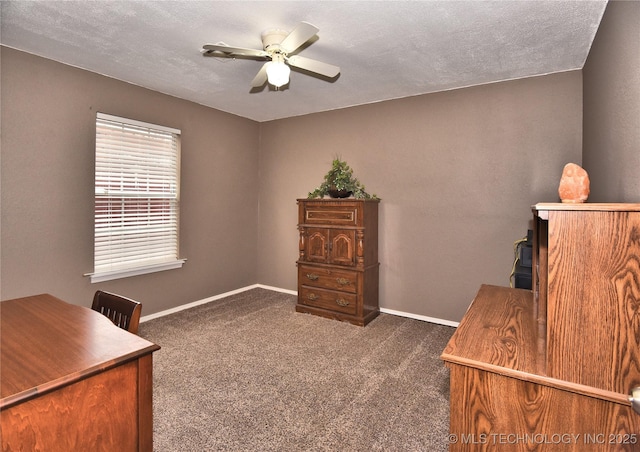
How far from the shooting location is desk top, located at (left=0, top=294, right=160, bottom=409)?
107 centimetres

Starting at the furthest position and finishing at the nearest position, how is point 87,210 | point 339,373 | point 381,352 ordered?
point 87,210, point 381,352, point 339,373

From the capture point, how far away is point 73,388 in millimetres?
1129

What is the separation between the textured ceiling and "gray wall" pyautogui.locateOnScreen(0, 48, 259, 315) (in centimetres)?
23

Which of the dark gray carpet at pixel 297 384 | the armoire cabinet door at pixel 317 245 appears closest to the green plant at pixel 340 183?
the armoire cabinet door at pixel 317 245

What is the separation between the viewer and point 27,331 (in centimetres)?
144

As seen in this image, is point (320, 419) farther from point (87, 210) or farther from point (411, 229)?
point (87, 210)

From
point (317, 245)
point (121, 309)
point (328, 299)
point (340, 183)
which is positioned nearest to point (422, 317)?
point (328, 299)

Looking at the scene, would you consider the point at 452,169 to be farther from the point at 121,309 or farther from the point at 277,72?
the point at 121,309

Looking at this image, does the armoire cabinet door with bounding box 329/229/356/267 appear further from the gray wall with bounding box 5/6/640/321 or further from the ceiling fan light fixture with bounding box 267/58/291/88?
the ceiling fan light fixture with bounding box 267/58/291/88

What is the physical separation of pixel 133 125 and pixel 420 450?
3872mm

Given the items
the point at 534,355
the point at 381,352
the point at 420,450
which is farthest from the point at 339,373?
the point at 534,355

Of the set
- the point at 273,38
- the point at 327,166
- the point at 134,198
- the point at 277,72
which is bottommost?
the point at 134,198

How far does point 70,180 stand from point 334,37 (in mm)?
2748

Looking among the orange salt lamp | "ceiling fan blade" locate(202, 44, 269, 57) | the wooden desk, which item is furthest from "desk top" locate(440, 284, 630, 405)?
"ceiling fan blade" locate(202, 44, 269, 57)
